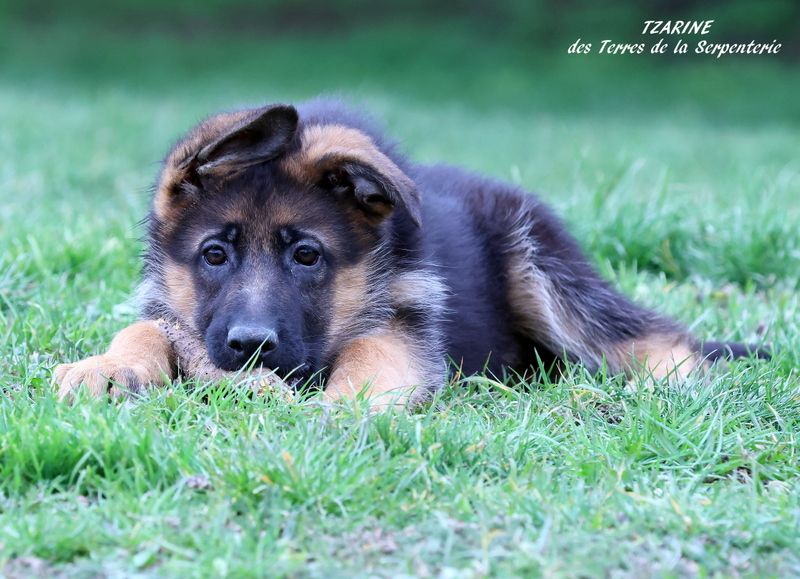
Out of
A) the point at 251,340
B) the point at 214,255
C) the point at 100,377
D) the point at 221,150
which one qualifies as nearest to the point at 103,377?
the point at 100,377

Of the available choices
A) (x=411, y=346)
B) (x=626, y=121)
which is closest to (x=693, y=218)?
(x=411, y=346)

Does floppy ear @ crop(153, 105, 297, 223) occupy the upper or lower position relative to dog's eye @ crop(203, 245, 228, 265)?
upper

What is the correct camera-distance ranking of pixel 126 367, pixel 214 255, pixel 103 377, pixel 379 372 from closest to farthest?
pixel 103 377, pixel 126 367, pixel 379 372, pixel 214 255

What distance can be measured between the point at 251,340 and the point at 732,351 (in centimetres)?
223

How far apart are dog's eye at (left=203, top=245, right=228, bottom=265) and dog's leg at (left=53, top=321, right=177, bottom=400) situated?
1.17ft

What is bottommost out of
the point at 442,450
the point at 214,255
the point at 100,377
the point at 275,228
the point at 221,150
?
the point at 100,377

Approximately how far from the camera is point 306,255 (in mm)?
4355

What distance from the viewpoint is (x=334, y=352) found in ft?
14.8

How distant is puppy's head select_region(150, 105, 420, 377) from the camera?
4180mm

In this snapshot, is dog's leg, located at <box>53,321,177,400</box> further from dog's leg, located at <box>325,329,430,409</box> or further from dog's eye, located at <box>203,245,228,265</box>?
dog's leg, located at <box>325,329,430,409</box>

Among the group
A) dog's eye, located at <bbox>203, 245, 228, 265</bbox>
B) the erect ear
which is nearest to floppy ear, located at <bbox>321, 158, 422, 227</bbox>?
the erect ear

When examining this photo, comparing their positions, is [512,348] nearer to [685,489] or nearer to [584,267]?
[584,267]

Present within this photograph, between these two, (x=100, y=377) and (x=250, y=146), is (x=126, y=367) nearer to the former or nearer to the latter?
(x=100, y=377)

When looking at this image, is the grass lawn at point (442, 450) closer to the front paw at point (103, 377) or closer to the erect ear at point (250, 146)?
the front paw at point (103, 377)
